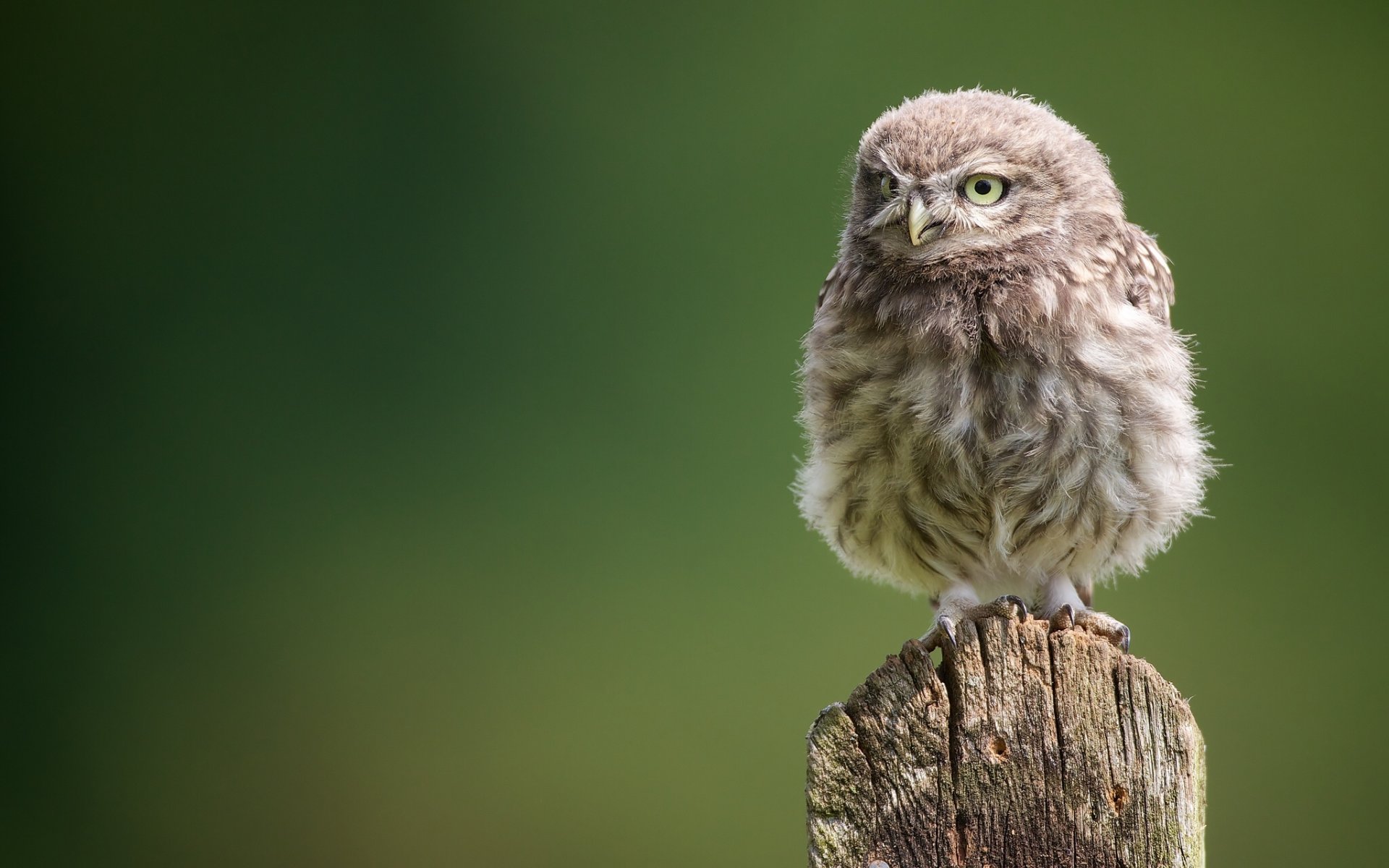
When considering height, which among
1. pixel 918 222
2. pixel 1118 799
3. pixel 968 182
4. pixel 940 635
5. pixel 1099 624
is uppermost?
pixel 968 182

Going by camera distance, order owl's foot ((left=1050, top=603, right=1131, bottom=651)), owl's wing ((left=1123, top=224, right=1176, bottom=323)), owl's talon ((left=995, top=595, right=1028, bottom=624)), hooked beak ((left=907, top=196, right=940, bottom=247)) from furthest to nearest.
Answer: owl's wing ((left=1123, top=224, right=1176, bottom=323)) → hooked beak ((left=907, top=196, right=940, bottom=247)) → owl's foot ((left=1050, top=603, right=1131, bottom=651)) → owl's talon ((left=995, top=595, right=1028, bottom=624))

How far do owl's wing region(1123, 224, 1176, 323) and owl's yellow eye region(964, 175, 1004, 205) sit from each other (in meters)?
0.39

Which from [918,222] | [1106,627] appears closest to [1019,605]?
[1106,627]

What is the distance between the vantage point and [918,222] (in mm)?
2893

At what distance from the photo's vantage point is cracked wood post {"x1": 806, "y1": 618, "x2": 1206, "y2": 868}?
6.47 feet

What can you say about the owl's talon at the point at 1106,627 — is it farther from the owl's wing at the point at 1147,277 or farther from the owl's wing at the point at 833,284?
the owl's wing at the point at 833,284

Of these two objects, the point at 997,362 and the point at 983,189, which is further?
the point at 983,189

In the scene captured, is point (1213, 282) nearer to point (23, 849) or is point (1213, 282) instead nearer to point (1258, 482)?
point (1258, 482)

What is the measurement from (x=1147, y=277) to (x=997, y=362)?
58 centimetres

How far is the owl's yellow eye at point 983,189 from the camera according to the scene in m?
2.96

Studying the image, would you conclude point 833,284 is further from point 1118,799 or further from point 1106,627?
point 1118,799

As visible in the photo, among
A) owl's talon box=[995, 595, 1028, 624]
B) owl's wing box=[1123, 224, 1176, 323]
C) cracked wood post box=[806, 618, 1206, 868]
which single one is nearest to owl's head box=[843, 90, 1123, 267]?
owl's wing box=[1123, 224, 1176, 323]

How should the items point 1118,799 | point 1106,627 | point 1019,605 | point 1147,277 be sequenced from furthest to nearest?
point 1147,277
point 1106,627
point 1019,605
point 1118,799

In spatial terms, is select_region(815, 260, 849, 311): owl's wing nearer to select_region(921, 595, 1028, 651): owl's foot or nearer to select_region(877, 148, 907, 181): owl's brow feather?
select_region(877, 148, 907, 181): owl's brow feather
